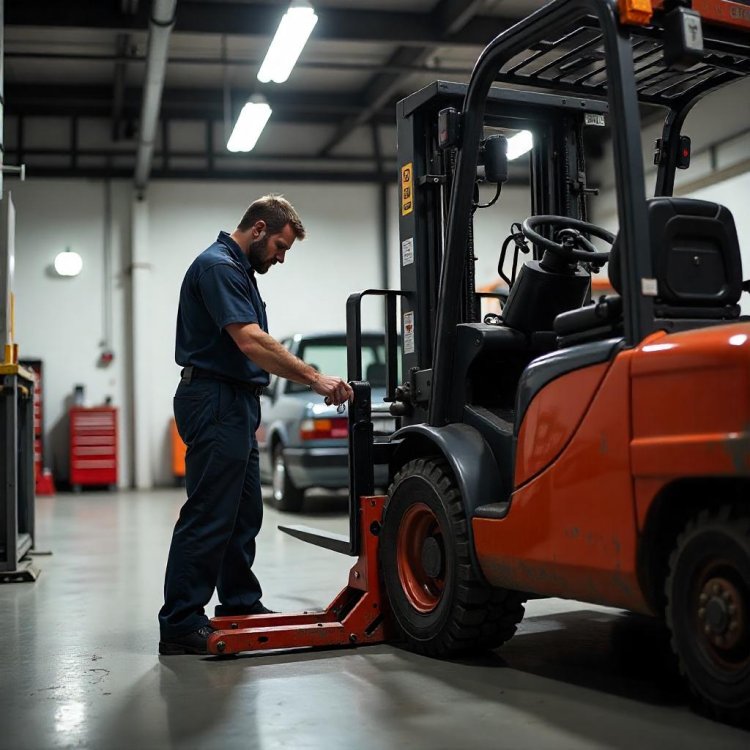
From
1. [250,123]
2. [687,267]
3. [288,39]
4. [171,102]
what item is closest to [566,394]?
[687,267]

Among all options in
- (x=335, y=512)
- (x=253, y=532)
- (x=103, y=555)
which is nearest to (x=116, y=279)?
(x=335, y=512)

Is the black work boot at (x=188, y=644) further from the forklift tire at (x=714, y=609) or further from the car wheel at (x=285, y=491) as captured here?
the car wheel at (x=285, y=491)

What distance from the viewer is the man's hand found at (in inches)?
164

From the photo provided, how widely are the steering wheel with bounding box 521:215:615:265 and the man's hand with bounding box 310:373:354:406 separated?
99cm

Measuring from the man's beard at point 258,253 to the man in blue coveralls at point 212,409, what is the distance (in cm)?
13

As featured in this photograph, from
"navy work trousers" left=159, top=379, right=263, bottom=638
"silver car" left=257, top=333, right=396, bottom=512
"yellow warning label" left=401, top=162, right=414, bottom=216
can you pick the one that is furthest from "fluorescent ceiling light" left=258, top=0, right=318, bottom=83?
"navy work trousers" left=159, top=379, right=263, bottom=638

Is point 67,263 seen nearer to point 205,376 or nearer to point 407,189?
point 407,189

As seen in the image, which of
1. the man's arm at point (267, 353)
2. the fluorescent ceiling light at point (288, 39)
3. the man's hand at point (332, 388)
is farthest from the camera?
the fluorescent ceiling light at point (288, 39)

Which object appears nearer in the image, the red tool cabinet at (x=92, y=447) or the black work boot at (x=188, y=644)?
the black work boot at (x=188, y=644)

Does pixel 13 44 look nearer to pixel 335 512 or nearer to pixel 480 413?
pixel 335 512

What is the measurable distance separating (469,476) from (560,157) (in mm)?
1785

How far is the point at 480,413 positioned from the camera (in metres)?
3.96

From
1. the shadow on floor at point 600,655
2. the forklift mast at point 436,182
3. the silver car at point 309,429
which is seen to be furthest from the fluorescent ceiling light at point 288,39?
the shadow on floor at point 600,655

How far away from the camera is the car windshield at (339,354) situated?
1019 centimetres
